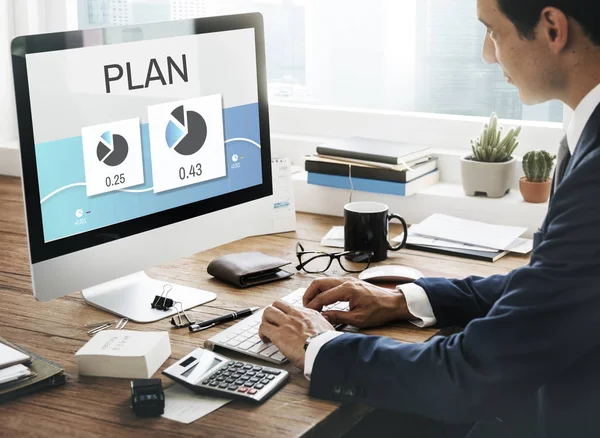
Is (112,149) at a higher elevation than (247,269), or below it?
higher

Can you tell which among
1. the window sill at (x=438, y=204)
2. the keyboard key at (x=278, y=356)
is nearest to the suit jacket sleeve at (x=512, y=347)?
the keyboard key at (x=278, y=356)

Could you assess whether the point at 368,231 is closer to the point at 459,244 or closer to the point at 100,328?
the point at 459,244

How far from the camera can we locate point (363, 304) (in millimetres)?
1604

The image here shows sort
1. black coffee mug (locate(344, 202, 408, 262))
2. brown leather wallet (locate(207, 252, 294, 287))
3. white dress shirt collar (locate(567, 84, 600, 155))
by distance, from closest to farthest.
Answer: white dress shirt collar (locate(567, 84, 600, 155)) < brown leather wallet (locate(207, 252, 294, 287)) < black coffee mug (locate(344, 202, 408, 262))

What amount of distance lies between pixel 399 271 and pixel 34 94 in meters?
0.78

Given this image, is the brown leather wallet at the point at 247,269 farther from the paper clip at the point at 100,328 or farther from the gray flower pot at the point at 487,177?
the gray flower pot at the point at 487,177

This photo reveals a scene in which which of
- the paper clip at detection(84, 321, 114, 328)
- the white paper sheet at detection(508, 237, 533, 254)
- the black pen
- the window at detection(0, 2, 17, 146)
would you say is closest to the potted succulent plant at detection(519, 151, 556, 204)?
the white paper sheet at detection(508, 237, 533, 254)

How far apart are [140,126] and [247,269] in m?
0.38

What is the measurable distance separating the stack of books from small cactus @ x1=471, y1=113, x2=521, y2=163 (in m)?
0.16

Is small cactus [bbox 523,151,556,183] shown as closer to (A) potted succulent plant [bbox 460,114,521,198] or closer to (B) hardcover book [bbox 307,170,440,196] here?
(A) potted succulent plant [bbox 460,114,521,198]

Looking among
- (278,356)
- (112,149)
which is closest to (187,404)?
(278,356)

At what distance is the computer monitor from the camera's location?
1529 millimetres

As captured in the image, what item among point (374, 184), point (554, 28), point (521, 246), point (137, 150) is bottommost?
point (521, 246)

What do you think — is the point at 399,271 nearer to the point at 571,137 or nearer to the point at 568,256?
the point at 571,137
